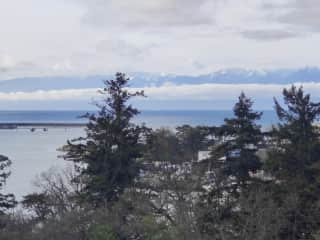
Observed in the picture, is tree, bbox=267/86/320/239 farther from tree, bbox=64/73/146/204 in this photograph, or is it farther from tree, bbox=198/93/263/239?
tree, bbox=64/73/146/204

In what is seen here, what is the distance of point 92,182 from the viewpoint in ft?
75.9

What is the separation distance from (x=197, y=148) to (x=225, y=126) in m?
12.9

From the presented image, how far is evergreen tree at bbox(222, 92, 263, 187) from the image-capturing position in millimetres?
21719

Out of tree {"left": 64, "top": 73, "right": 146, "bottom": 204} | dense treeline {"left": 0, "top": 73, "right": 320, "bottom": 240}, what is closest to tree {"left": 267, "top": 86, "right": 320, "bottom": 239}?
dense treeline {"left": 0, "top": 73, "right": 320, "bottom": 240}

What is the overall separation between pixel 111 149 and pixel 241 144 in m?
5.20

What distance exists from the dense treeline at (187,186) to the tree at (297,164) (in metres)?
0.03

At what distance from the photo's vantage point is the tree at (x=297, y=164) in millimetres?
19734

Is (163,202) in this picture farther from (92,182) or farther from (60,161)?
(60,161)

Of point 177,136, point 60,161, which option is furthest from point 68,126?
point 177,136

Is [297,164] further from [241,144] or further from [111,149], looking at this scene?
[111,149]

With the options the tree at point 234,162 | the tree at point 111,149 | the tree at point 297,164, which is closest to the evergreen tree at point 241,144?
the tree at point 234,162

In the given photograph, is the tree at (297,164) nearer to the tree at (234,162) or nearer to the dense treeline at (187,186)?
the dense treeline at (187,186)

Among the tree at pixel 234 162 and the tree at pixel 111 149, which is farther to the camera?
the tree at pixel 111 149

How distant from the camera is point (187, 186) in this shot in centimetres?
1912
